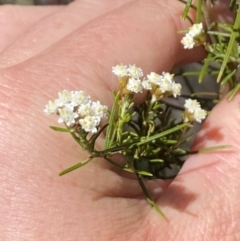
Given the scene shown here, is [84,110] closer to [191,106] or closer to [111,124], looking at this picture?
[111,124]

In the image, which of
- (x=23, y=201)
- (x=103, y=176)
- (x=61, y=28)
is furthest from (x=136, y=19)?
(x=23, y=201)

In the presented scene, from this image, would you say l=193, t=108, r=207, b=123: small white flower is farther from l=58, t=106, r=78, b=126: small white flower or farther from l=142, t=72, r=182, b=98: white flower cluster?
l=58, t=106, r=78, b=126: small white flower

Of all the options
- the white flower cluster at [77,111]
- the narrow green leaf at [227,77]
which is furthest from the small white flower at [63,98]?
the narrow green leaf at [227,77]

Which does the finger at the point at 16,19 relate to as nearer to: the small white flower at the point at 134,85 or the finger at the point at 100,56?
the finger at the point at 100,56

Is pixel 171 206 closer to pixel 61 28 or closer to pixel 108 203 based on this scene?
pixel 108 203

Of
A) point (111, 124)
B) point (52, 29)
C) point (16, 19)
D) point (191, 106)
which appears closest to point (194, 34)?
point (191, 106)
